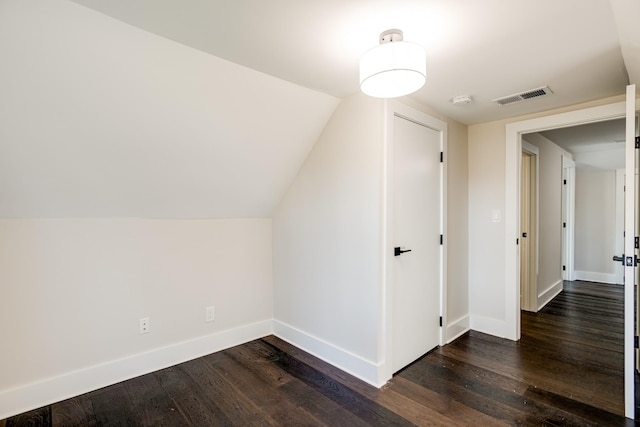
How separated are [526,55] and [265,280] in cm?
278

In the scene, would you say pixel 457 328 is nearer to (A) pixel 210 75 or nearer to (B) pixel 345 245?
(B) pixel 345 245

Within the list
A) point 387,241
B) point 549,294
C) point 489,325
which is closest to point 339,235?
point 387,241

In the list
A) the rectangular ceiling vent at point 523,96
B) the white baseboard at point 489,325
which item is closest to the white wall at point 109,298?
the white baseboard at point 489,325

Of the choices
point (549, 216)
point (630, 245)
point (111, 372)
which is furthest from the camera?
point (549, 216)

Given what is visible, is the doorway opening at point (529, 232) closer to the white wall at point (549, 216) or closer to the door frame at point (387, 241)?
the white wall at point (549, 216)

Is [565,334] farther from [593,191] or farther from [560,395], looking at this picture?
[593,191]

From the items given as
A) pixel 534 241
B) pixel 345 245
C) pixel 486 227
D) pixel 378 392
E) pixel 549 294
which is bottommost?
pixel 378 392

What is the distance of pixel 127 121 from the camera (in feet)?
6.36

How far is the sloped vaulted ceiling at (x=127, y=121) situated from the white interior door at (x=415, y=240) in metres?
→ 0.77

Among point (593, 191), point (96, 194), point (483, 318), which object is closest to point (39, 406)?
point (96, 194)

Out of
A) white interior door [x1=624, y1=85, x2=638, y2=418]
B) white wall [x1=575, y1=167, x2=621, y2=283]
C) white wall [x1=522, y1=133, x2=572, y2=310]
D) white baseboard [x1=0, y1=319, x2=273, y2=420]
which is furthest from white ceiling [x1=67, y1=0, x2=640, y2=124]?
white wall [x1=575, y1=167, x2=621, y2=283]

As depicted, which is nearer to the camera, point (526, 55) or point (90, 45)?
point (90, 45)

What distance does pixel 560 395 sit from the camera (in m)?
2.14

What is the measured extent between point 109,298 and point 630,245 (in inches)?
136
